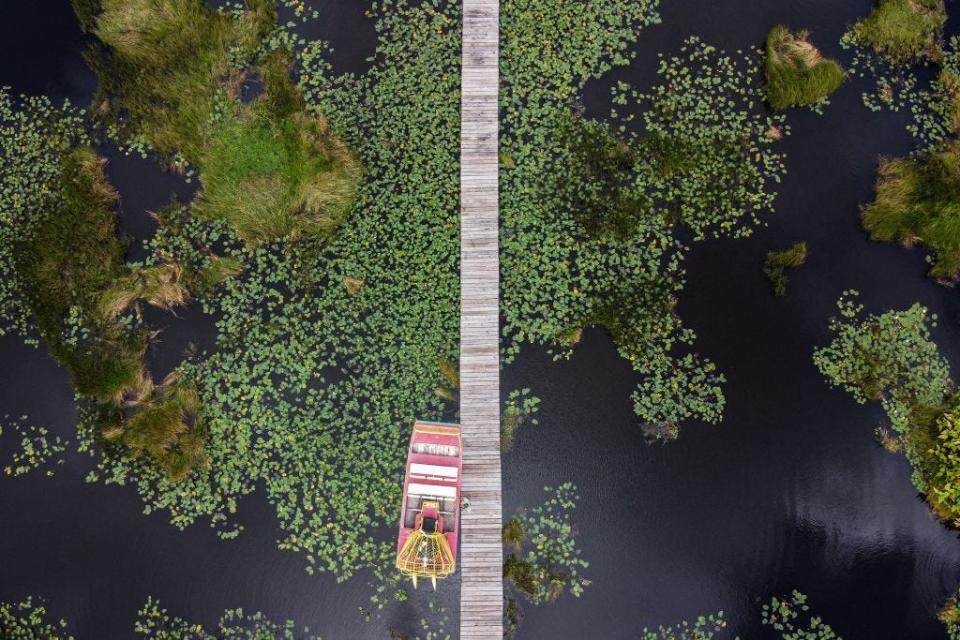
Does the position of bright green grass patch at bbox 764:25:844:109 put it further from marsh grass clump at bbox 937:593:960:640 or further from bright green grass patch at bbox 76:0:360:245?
marsh grass clump at bbox 937:593:960:640

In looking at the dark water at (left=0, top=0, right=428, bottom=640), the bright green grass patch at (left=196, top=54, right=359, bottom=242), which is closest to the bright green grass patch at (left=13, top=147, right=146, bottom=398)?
the dark water at (left=0, top=0, right=428, bottom=640)

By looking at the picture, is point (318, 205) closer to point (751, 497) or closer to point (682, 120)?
point (682, 120)

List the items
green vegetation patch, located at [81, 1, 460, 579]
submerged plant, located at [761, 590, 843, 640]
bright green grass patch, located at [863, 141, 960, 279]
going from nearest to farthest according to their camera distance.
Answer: submerged plant, located at [761, 590, 843, 640] < green vegetation patch, located at [81, 1, 460, 579] < bright green grass patch, located at [863, 141, 960, 279]

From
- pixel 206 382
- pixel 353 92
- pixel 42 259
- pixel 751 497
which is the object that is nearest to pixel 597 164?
pixel 353 92

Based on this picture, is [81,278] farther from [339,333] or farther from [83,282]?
[339,333]

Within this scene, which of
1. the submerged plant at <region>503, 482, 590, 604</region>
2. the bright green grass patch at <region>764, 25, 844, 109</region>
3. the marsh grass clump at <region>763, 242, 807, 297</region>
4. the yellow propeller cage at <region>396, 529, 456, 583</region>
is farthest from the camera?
the bright green grass patch at <region>764, 25, 844, 109</region>

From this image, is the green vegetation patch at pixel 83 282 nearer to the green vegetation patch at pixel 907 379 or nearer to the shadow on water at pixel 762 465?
the shadow on water at pixel 762 465

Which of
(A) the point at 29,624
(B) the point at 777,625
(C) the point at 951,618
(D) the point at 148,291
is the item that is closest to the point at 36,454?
(A) the point at 29,624
